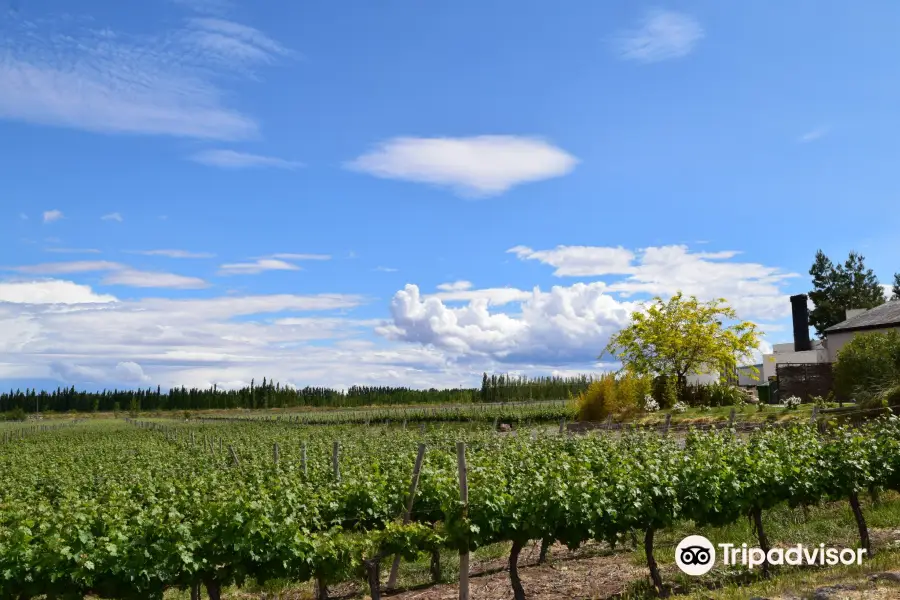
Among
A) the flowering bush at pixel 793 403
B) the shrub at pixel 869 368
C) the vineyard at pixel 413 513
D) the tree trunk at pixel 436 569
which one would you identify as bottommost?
the tree trunk at pixel 436 569

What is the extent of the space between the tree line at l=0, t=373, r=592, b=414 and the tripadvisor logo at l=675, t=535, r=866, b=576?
56.3 m

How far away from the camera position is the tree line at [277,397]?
71812mm

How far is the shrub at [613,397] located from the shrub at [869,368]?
1033cm

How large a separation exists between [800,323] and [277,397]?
7242 centimetres

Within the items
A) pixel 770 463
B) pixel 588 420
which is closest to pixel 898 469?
pixel 770 463

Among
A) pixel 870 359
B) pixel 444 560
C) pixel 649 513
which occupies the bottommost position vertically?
pixel 444 560

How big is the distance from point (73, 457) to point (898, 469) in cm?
2555

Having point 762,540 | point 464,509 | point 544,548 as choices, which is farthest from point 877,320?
point 464,509

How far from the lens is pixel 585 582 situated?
9773 mm

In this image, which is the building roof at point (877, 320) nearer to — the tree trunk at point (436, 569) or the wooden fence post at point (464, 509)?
the tree trunk at point (436, 569)

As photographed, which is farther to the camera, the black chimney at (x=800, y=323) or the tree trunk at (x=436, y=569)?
the black chimney at (x=800, y=323)

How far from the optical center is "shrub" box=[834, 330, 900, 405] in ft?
72.5

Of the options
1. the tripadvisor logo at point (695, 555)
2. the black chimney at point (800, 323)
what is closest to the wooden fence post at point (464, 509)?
the tripadvisor logo at point (695, 555)

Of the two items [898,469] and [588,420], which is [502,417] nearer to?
[588,420]
